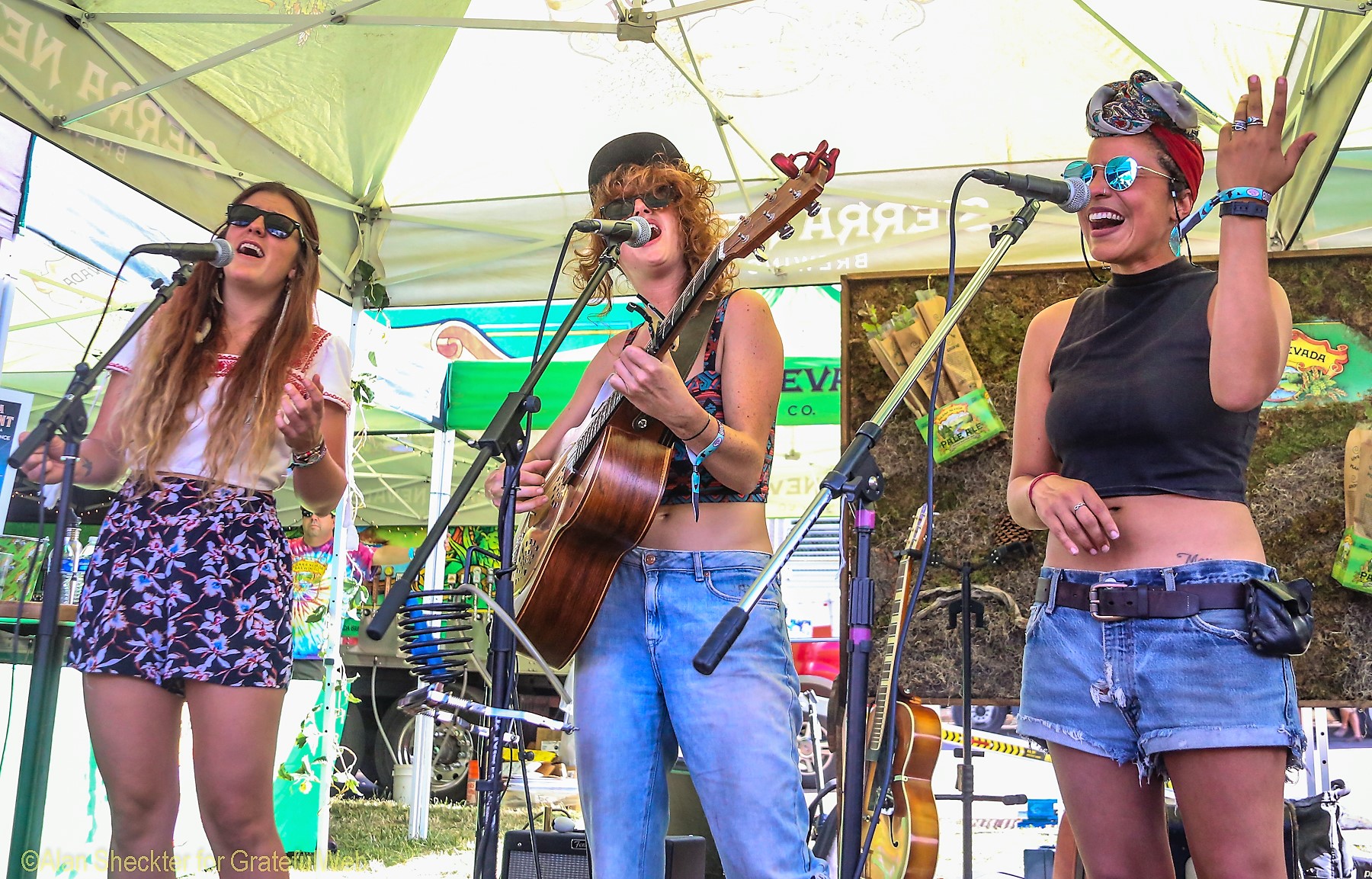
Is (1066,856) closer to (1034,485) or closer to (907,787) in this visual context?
(907,787)

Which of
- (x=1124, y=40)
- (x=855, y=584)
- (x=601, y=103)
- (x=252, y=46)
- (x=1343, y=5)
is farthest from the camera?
(x=601, y=103)

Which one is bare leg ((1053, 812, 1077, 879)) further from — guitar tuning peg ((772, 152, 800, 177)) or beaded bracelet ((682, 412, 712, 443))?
guitar tuning peg ((772, 152, 800, 177))

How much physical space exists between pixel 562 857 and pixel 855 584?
7.71ft

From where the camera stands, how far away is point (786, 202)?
1969 mm

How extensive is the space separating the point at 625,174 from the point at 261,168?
3.69m

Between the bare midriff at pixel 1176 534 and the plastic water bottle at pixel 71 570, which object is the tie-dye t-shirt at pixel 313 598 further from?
the bare midriff at pixel 1176 534

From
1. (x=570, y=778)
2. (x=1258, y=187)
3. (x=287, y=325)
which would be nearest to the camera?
(x=1258, y=187)

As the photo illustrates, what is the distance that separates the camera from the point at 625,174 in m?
2.32

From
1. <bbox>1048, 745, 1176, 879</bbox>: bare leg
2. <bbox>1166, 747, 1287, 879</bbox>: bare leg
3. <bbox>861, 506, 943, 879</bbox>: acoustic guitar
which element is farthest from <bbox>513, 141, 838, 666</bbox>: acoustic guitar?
<bbox>861, 506, 943, 879</bbox>: acoustic guitar

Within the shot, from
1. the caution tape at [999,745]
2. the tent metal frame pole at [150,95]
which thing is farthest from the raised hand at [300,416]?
the caution tape at [999,745]

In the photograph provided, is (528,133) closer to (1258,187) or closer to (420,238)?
(420,238)

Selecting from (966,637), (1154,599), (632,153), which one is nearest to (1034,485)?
(1154,599)

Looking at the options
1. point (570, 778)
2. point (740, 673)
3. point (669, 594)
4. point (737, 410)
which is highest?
point (737, 410)

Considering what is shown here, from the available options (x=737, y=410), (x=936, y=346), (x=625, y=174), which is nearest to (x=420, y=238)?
(x=625, y=174)
